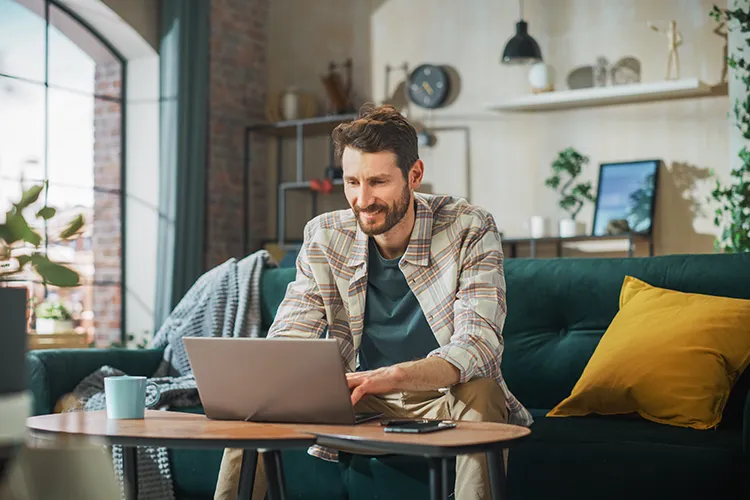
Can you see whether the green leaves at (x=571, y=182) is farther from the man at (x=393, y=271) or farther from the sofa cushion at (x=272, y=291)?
the man at (x=393, y=271)

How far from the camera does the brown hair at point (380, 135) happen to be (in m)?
2.19

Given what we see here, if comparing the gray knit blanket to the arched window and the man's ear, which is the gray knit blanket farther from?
the arched window

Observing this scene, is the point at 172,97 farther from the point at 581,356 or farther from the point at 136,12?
the point at 581,356

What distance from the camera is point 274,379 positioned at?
1.68m

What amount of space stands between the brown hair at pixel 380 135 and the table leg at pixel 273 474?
0.76 meters

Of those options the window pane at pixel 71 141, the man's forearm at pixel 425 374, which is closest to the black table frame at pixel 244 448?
the man's forearm at pixel 425 374

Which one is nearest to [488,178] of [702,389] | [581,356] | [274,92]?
[274,92]

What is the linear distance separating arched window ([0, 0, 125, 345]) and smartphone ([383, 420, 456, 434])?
372 cm

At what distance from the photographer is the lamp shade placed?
548 centimetres

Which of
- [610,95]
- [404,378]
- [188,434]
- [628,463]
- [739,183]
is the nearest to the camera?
[188,434]

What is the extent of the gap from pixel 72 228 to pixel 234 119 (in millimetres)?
5965

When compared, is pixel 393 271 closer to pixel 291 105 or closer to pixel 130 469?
pixel 130 469

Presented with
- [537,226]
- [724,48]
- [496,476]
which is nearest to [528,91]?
[537,226]

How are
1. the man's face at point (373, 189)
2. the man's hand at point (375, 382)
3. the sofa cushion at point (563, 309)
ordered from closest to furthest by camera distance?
the man's hand at point (375, 382)
the man's face at point (373, 189)
the sofa cushion at point (563, 309)
